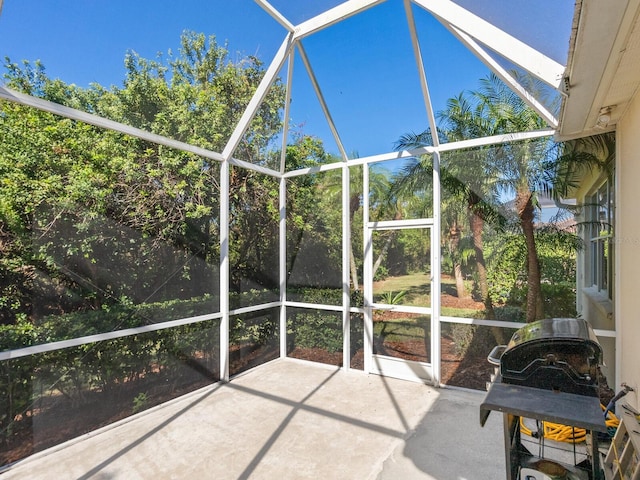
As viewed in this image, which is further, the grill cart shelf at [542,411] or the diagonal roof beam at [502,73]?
the diagonal roof beam at [502,73]

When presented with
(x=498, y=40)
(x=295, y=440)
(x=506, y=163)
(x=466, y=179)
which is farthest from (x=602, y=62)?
(x=295, y=440)

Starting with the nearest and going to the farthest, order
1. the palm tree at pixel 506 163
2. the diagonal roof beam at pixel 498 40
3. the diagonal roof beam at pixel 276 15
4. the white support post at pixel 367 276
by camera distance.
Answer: the diagonal roof beam at pixel 498 40, the diagonal roof beam at pixel 276 15, the palm tree at pixel 506 163, the white support post at pixel 367 276

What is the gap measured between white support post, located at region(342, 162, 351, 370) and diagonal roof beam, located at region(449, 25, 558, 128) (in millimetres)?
2293

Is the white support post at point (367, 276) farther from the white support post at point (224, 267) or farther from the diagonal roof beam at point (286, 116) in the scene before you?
the white support post at point (224, 267)

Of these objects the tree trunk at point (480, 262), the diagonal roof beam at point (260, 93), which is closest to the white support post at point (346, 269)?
the diagonal roof beam at point (260, 93)

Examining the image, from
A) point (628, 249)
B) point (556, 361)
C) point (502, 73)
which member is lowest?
point (556, 361)

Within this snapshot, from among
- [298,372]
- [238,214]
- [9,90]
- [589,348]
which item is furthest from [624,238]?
[9,90]

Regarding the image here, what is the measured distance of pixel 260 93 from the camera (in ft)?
12.6

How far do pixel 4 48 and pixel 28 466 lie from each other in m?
3.23

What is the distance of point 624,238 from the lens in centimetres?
291

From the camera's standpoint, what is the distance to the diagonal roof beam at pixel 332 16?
3.04 metres

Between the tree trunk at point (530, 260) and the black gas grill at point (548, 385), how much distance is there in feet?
7.07

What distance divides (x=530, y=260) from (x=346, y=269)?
2308mm

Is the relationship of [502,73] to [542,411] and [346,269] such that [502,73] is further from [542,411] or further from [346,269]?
[346,269]
